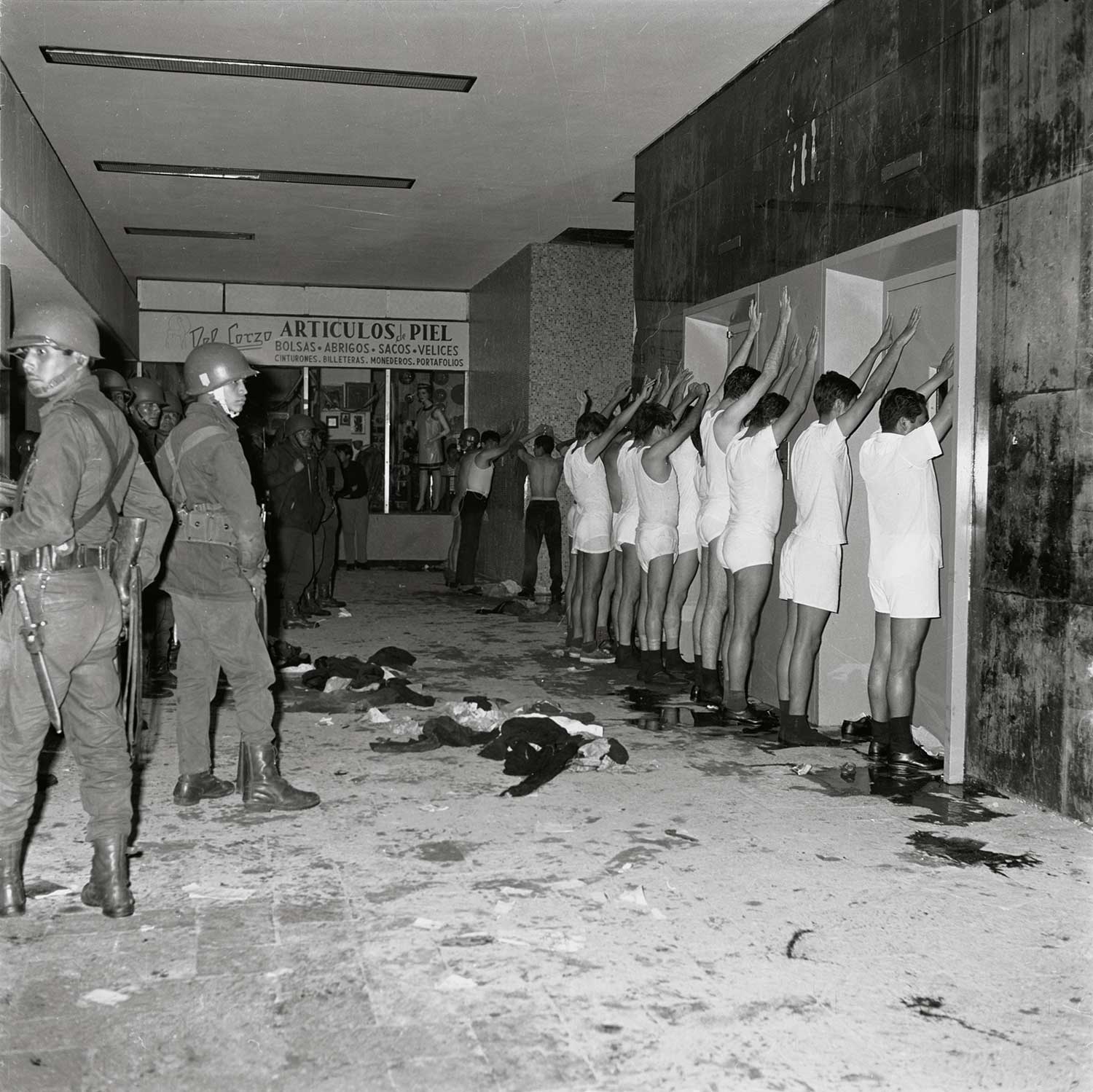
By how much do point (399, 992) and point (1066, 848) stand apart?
2771 millimetres

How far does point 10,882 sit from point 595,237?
1115 cm

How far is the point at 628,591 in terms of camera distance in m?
8.77

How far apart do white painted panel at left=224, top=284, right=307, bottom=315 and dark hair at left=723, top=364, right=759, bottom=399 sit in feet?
38.2

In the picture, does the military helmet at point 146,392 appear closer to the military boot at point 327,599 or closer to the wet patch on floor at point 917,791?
the military boot at point 327,599

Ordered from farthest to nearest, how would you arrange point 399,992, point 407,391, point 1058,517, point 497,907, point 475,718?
point 407,391 → point 475,718 → point 1058,517 → point 497,907 → point 399,992

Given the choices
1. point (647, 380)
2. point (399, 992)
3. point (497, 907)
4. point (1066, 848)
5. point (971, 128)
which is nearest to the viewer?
point (399, 992)

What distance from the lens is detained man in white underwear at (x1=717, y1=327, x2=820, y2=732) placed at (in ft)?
22.3

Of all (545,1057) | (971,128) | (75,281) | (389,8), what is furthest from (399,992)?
(75,281)

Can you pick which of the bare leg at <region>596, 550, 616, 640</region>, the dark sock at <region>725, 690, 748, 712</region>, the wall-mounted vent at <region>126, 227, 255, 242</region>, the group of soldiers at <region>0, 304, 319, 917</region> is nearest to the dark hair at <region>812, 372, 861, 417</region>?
the dark sock at <region>725, 690, 748, 712</region>

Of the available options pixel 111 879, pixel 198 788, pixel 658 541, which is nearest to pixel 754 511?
pixel 658 541

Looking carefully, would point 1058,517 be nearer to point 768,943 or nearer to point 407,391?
point 768,943

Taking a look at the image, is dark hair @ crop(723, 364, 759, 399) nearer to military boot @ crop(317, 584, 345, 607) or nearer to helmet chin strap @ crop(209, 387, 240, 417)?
helmet chin strap @ crop(209, 387, 240, 417)

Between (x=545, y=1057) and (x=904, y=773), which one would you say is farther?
(x=904, y=773)

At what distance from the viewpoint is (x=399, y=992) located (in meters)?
3.23
